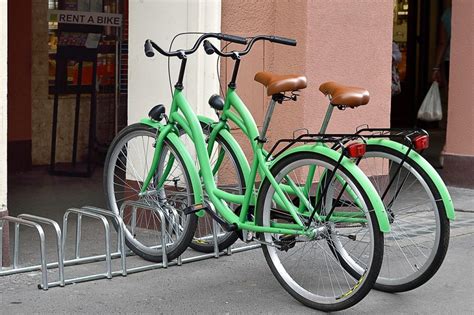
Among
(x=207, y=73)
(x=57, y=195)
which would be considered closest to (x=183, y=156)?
(x=207, y=73)

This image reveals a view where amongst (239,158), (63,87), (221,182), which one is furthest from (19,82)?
(239,158)

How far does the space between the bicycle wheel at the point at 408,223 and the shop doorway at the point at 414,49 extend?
27.3 feet

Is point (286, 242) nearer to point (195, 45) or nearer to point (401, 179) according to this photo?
point (401, 179)

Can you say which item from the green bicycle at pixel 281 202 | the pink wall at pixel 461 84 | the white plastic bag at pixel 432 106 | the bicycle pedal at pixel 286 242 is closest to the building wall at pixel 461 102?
the pink wall at pixel 461 84

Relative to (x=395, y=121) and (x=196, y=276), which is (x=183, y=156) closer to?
(x=196, y=276)

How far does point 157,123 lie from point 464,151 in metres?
4.50

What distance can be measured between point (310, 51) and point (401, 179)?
2.24m

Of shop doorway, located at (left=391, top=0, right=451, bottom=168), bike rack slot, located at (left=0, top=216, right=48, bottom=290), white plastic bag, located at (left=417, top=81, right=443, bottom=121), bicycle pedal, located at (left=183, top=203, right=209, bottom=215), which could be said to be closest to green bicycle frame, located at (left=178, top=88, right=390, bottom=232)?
bicycle pedal, located at (left=183, top=203, right=209, bottom=215)

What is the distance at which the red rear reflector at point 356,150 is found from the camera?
208 inches

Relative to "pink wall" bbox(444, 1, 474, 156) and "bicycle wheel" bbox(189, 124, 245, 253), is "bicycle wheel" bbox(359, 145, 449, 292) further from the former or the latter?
"pink wall" bbox(444, 1, 474, 156)

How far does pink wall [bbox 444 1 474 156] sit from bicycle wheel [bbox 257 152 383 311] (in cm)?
398

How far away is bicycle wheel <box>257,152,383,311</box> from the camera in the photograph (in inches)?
208

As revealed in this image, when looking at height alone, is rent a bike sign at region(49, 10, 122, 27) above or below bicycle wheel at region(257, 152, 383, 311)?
above

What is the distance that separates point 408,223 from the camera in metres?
7.61
